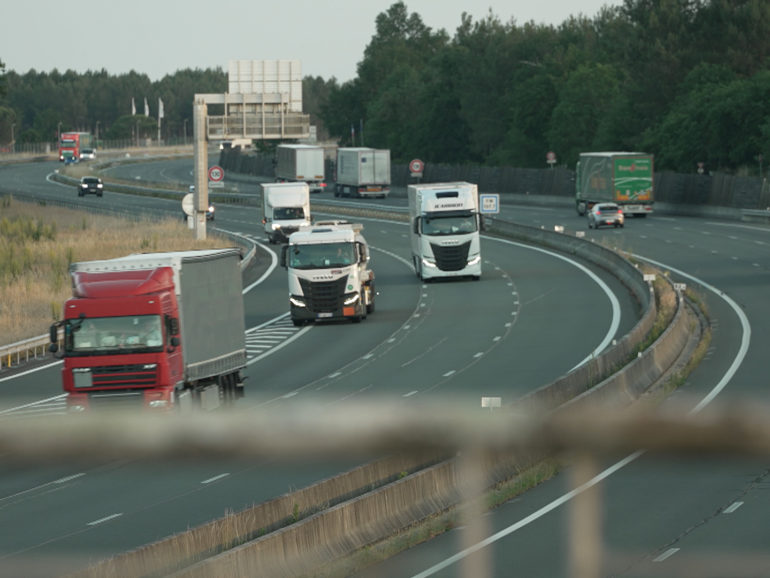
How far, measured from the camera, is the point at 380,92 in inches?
7466

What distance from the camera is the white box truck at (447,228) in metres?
54.3

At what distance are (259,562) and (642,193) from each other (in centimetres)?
7760

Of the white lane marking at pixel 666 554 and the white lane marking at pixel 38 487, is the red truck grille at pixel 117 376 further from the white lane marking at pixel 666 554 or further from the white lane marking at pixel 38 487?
the white lane marking at pixel 666 554

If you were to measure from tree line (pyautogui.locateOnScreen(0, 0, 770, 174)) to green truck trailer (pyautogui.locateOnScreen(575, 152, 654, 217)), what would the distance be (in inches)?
424

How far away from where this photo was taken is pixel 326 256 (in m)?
44.5

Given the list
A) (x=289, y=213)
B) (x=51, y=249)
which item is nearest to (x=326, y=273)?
(x=51, y=249)

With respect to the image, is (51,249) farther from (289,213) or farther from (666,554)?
(666,554)

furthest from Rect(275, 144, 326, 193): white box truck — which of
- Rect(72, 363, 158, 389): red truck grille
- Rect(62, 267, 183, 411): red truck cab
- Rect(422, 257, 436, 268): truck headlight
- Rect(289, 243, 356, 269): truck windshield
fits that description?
Rect(72, 363, 158, 389): red truck grille

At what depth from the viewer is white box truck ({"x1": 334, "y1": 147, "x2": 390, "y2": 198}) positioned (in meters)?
114

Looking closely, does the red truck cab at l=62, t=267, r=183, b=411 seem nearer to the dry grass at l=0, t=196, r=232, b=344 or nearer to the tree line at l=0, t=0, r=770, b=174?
the dry grass at l=0, t=196, r=232, b=344

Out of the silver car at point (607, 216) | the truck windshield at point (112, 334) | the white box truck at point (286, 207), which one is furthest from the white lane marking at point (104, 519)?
the silver car at point (607, 216)

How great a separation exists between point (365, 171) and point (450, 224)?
61.7 m

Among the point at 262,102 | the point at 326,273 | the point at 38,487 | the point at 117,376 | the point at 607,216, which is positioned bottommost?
the point at 38,487

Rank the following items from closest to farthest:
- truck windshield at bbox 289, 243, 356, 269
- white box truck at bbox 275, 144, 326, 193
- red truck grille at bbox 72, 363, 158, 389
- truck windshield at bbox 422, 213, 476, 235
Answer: red truck grille at bbox 72, 363, 158, 389, truck windshield at bbox 289, 243, 356, 269, truck windshield at bbox 422, 213, 476, 235, white box truck at bbox 275, 144, 326, 193
